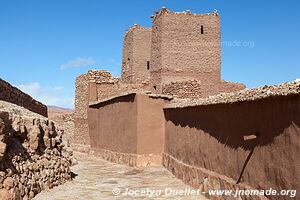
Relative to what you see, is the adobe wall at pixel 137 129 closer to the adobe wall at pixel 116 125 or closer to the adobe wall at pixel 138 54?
the adobe wall at pixel 116 125

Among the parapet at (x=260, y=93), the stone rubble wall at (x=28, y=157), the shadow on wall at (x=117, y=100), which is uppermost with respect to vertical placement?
the shadow on wall at (x=117, y=100)

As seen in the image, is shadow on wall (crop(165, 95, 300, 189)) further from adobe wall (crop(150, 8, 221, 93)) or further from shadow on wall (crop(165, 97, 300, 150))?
adobe wall (crop(150, 8, 221, 93))

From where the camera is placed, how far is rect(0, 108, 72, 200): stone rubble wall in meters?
7.38

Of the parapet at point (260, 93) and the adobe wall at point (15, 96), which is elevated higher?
the adobe wall at point (15, 96)

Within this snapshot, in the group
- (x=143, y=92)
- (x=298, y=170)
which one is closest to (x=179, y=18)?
(x=143, y=92)

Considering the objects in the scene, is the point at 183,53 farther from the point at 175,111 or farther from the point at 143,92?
the point at 175,111

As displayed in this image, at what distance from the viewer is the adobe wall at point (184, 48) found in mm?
22953

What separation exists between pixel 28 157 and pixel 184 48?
15.8 meters

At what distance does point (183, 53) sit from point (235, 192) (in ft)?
54.9

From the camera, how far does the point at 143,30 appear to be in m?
30.6

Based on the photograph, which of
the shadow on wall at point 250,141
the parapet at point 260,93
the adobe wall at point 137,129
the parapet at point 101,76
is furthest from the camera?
the parapet at point 101,76

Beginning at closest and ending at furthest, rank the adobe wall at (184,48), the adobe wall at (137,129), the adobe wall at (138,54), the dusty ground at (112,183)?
1. the dusty ground at (112,183)
2. the adobe wall at (137,129)
3. the adobe wall at (184,48)
4. the adobe wall at (138,54)

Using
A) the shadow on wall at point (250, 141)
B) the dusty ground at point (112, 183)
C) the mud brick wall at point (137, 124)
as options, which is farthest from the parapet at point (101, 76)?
the shadow on wall at point (250, 141)

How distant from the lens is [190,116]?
10.5 meters
